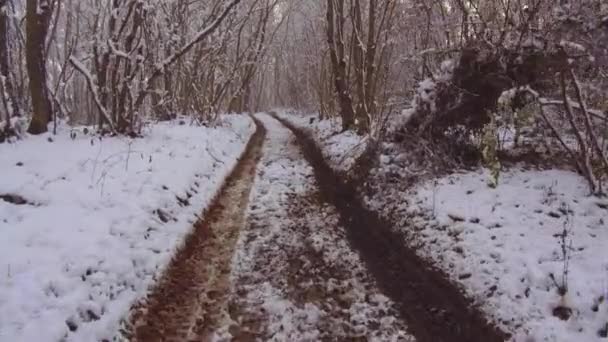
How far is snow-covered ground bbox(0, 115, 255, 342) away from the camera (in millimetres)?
4480

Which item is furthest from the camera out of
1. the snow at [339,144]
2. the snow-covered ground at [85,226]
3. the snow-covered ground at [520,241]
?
the snow at [339,144]

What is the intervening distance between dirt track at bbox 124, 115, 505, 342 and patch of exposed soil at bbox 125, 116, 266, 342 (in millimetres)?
12

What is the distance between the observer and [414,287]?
568 centimetres

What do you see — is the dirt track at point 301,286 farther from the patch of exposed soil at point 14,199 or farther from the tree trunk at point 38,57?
the tree trunk at point 38,57

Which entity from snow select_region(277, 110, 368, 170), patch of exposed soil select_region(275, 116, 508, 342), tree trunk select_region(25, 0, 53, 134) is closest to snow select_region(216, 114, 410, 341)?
patch of exposed soil select_region(275, 116, 508, 342)

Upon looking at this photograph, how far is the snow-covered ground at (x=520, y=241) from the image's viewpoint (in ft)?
15.0

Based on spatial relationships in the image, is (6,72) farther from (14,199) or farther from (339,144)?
(339,144)

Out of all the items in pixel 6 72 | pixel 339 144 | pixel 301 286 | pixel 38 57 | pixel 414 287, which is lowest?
pixel 301 286

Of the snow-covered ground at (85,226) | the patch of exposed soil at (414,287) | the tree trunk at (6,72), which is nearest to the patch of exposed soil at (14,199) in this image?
the snow-covered ground at (85,226)

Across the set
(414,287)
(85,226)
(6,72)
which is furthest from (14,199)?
(6,72)

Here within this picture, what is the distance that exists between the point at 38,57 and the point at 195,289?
8405 millimetres

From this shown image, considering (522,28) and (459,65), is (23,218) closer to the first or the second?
(459,65)

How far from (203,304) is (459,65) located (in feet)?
21.0

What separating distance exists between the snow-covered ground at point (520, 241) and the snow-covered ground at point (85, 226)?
11.6 feet
